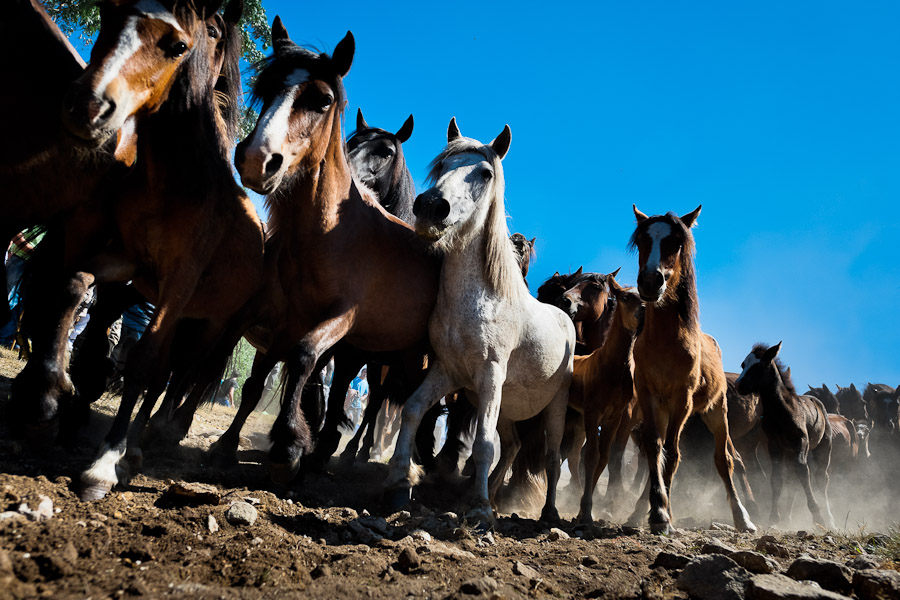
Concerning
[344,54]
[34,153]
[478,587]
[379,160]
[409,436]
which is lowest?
[478,587]

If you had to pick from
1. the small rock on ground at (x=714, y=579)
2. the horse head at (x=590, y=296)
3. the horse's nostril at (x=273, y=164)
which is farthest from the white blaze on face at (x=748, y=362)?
the horse's nostril at (x=273, y=164)

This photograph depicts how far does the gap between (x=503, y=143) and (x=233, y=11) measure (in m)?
2.30

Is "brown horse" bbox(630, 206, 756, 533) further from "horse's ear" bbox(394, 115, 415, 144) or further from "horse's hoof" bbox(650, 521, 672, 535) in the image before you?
"horse's ear" bbox(394, 115, 415, 144)

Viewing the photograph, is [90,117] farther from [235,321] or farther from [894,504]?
[894,504]

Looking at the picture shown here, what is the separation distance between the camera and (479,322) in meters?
4.15

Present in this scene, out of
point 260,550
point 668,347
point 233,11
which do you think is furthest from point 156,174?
point 668,347

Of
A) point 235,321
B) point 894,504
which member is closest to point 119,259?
point 235,321

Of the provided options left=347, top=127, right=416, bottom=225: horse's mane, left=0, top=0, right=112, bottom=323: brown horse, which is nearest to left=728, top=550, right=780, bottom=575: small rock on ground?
left=0, top=0, right=112, bottom=323: brown horse

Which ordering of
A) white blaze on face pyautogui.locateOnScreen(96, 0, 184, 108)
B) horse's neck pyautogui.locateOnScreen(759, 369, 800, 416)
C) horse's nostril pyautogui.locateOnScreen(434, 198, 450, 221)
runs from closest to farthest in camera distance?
white blaze on face pyautogui.locateOnScreen(96, 0, 184, 108), horse's nostril pyautogui.locateOnScreen(434, 198, 450, 221), horse's neck pyautogui.locateOnScreen(759, 369, 800, 416)

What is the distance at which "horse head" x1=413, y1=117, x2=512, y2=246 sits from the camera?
12.7 ft

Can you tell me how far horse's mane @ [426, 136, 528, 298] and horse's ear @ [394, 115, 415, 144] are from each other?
180 cm

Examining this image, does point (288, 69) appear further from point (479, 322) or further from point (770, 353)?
point (770, 353)

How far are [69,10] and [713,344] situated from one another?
1290 cm

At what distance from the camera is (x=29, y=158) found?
11.3ft
